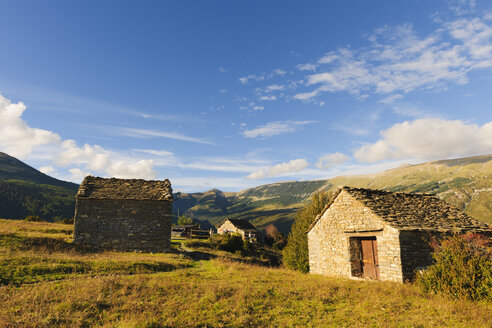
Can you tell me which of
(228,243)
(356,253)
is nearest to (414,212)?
(356,253)

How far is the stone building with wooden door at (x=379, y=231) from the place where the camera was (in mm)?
13617

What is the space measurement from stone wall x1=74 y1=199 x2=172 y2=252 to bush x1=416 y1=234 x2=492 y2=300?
65.8 ft

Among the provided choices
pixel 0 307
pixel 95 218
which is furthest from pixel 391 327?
pixel 95 218

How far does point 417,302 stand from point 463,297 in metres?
1.48

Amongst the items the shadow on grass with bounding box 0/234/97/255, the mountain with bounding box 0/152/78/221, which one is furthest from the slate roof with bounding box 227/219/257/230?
the mountain with bounding box 0/152/78/221

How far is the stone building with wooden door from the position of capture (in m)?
13.6

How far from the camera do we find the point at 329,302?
988 centimetres

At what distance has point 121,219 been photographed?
23.8m

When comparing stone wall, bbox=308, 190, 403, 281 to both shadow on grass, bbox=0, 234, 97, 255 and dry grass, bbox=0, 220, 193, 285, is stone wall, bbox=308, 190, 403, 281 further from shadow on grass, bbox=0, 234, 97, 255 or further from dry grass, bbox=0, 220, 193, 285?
shadow on grass, bbox=0, 234, 97, 255

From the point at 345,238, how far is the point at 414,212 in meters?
4.50

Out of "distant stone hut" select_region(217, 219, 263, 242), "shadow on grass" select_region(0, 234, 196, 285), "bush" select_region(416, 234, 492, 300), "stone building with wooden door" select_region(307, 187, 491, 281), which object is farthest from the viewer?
"distant stone hut" select_region(217, 219, 263, 242)

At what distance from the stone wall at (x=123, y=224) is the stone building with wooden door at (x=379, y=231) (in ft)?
43.8

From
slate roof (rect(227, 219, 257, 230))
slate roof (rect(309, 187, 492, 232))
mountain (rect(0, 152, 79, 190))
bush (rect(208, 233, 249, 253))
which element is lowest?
bush (rect(208, 233, 249, 253))

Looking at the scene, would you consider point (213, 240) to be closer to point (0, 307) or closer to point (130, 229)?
point (130, 229)
